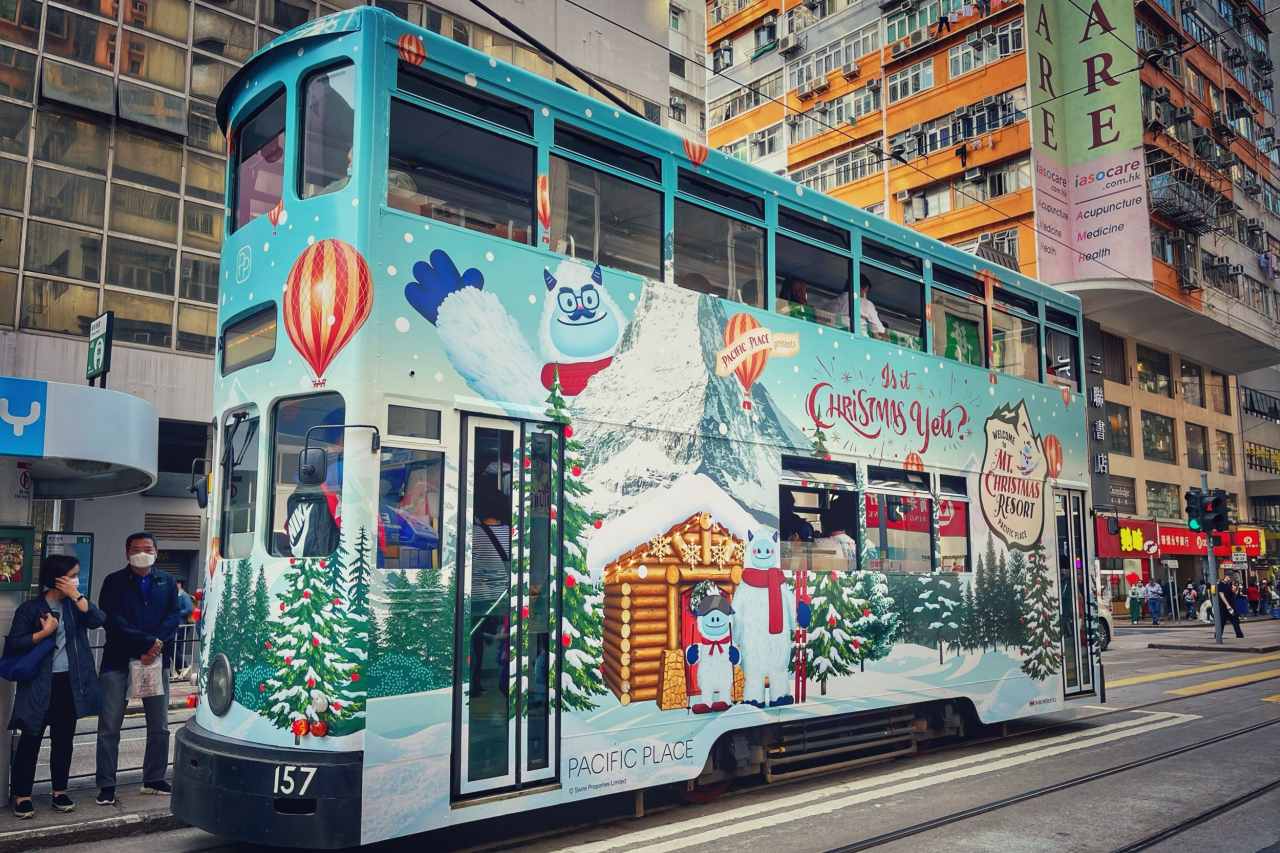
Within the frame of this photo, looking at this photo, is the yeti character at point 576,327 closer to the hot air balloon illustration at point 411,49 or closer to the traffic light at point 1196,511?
the hot air balloon illustration at point 411,49

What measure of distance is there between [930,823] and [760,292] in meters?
3.88

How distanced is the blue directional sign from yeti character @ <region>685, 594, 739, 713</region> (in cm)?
540

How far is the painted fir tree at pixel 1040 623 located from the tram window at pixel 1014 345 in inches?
72.9

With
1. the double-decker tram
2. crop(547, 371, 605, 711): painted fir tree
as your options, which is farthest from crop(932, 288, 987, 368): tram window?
crop(547, 371, 605, 711): painted fir tree

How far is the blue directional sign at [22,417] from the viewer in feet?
26.9

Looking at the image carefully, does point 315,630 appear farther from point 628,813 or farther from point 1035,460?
point 1035,460

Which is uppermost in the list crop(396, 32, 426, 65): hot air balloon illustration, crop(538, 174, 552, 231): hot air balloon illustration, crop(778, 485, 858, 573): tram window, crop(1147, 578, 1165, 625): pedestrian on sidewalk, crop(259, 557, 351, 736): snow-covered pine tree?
crop(396, 32, 426, 65): hot air balloon illustration

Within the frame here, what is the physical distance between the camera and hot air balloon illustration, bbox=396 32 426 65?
233 inches

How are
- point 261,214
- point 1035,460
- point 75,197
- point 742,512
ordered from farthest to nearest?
point 75,197 → point 1035,460 → point 742,512 → point 261,214

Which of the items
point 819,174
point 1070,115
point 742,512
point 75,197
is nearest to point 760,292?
point 742,512

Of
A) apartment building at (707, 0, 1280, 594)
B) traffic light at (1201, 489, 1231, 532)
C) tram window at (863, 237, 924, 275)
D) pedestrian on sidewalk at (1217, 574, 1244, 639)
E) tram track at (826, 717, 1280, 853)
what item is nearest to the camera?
tram track at (826, 717, 1280, 853)

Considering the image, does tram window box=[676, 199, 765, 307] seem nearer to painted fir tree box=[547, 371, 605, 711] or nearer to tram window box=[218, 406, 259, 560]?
painted fir tree box=[547, 371, 605, 711]

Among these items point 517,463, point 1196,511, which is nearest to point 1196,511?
point 1196,511

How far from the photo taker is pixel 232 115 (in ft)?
22.6
